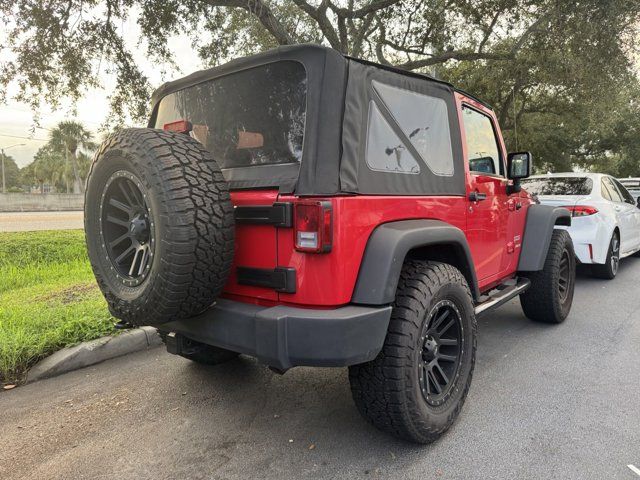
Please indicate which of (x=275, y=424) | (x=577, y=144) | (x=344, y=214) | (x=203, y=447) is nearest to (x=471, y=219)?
(x=344, y=214)

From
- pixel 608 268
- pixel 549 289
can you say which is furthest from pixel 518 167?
pixel 608 268

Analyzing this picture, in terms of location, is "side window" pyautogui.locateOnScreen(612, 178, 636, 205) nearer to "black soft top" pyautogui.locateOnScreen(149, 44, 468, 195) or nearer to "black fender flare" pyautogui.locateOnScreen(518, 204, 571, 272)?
"black fender flare" pyautogui.locateOnScreen(518, 204, 571, 272)

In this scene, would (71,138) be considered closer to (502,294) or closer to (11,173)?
(11,173)

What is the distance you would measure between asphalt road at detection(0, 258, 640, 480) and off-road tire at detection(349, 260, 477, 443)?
7.0 inches

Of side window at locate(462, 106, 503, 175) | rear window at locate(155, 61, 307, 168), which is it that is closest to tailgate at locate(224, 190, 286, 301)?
rear window at locate(155, 61, 307, 168)

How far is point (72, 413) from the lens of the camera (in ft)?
9.24

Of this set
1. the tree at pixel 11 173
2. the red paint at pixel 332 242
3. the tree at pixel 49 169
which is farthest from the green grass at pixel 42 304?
the tree at pixel 11 173

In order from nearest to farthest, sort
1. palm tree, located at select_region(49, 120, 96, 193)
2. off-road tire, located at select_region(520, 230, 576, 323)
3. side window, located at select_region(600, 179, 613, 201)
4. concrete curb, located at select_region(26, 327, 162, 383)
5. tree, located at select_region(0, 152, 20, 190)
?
concrete curb, located at select_region(26, 327, 162, 383) < off-road tire, located at select_region(520, 230, 576, 323) < side window, located at select_region(600, 179, 613, 201) < palm tree, located at select_region(49, 120, 96, 193) < tree, located at select_region(0, 152, 20, 190)

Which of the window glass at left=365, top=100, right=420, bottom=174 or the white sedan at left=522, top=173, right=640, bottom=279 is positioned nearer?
the window glass at left=365, top=100, right=420, bottom=174

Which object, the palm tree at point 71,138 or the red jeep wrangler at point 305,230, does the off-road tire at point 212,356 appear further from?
the palm tree at point 71,138

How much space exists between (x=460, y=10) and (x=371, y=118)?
8917 mm

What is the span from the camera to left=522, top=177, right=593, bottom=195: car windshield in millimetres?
6219

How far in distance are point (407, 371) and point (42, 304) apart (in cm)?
404

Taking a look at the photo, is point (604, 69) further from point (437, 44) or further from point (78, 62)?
point (78, 62)
